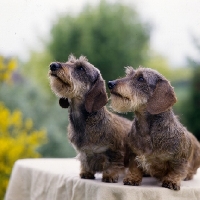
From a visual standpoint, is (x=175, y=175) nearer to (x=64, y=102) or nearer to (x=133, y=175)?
(x=133, y=175)

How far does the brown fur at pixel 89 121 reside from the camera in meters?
3.09

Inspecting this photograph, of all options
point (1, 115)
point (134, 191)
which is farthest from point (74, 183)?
point (1, 115)

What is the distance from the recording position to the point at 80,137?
3.16 m

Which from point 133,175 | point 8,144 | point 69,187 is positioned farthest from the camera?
point 8,144

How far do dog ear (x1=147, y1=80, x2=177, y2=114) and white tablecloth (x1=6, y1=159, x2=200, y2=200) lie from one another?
0.52m

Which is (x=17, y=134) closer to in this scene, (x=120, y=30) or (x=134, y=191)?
(x=120, y=30)

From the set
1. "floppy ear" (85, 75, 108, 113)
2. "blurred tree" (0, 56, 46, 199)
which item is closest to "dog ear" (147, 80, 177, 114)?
"floppy ear" (85, 75, 108, 113)

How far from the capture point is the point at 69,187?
3.23 meters

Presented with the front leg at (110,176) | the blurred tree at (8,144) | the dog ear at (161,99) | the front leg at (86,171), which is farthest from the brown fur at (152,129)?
the blurred tree at (8,144)

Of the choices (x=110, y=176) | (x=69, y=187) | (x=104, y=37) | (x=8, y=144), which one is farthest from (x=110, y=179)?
(x=104, y=37)

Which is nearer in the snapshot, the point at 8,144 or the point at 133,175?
the point at 133,175

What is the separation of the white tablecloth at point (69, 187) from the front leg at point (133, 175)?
5 cm

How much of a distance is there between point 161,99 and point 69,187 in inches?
38.2

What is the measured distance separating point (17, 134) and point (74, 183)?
142 inches
